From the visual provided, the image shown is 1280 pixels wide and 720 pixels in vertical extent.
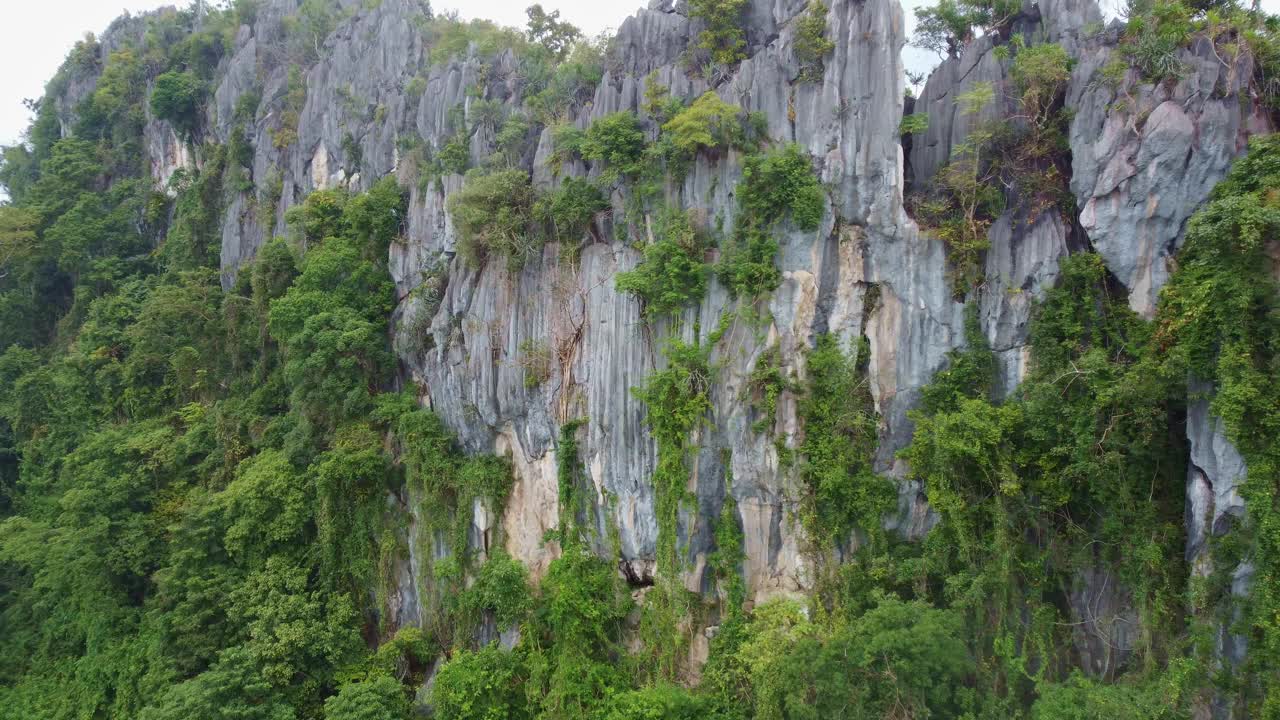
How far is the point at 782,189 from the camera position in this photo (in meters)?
13.1

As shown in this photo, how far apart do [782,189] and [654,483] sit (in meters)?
5.99

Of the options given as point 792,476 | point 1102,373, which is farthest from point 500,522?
point 1102,373

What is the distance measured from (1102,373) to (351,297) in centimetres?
1685

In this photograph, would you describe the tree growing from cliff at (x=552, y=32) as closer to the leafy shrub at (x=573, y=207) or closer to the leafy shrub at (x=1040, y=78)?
the leafy shrub at (x=573, y=207)

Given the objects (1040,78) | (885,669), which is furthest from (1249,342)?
(885,669)

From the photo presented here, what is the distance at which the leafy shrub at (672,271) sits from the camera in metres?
13.9

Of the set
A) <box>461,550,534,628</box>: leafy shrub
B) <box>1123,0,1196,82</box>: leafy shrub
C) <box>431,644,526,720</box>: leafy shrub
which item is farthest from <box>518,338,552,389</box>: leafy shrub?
<box>1123,0,1196,82</box>: leafy shrub

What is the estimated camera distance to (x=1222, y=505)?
9.55 metres

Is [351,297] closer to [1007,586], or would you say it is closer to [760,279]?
[760,279]

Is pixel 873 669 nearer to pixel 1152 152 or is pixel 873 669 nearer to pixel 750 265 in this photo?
pixel 750 265

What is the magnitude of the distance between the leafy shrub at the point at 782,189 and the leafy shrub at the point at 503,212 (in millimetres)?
5156

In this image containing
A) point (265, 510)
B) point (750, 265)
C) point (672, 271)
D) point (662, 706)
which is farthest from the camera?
point (265, 510)

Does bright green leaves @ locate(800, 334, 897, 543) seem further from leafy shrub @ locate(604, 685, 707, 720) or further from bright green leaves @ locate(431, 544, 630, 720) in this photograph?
bright green leaves @ locate(431, 544, 630, 720)

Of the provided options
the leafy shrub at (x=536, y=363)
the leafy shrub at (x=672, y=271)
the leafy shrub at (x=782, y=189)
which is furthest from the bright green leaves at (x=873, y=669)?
the leafy shrub at (x=536, y=363)
